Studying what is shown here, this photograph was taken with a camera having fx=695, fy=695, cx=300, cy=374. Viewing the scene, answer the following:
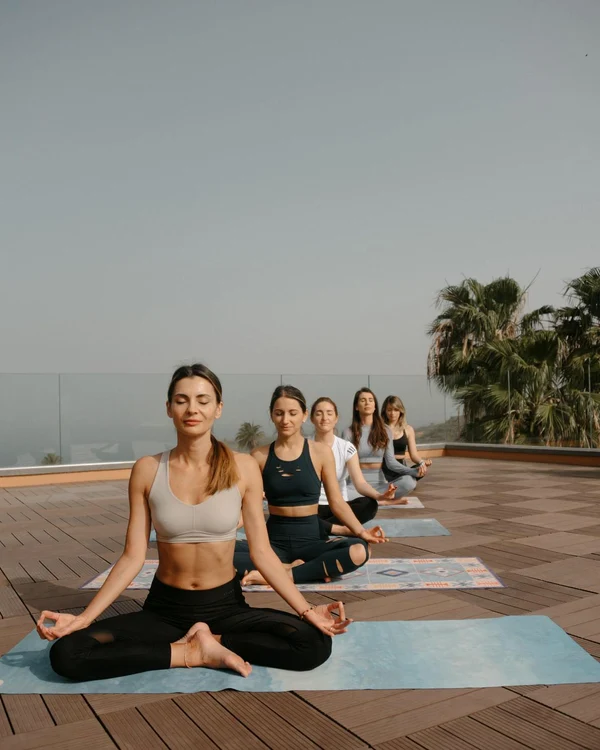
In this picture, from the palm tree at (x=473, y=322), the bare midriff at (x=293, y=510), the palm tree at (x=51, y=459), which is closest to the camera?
the bare midriff at (x=293, y=510)

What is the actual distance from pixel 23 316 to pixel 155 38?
33.2ft

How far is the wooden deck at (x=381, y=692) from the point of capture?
200 cm

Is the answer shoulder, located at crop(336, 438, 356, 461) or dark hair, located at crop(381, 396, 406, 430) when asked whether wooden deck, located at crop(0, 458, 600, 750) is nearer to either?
shoulder, located at crop(336, 438, 356, 461)

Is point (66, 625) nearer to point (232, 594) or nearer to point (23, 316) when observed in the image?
point (232, 594)

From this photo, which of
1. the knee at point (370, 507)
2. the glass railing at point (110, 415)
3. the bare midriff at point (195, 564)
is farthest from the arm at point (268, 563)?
the glass railing at point (110, 415)

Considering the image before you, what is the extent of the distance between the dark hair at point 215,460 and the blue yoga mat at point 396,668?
0.67 metres

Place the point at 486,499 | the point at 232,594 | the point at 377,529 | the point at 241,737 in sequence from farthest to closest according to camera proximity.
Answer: the point at 486,499
the point at 377,529
the point at 232,594
the point at 241,737

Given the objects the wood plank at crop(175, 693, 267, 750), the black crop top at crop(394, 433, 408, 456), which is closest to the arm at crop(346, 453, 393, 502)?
the wood plank at crop(175, 693, 267, 750)

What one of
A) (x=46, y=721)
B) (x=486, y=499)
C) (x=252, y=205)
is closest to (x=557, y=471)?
(x=486, y=499)

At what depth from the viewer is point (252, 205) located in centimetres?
2056

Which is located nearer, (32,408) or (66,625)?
(66,625)

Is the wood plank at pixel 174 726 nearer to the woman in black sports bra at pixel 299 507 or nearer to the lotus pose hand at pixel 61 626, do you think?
the lotus pose hand at pixel 61 626

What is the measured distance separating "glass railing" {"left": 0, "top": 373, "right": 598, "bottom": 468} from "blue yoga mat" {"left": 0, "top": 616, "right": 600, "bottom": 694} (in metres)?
7.88

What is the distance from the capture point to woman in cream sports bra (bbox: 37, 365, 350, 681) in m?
2.44
